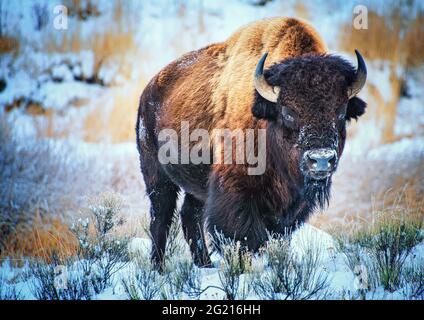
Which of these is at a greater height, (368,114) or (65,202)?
(368,114)

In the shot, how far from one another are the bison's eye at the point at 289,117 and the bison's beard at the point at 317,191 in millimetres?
386

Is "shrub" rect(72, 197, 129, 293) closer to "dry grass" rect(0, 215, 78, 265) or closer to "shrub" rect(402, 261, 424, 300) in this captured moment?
"shrub" rect(402, 261, 424, 300)

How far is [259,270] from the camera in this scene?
4445 millimetres

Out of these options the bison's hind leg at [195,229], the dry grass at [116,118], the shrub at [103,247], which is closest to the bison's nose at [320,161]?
the shrub at [103,247]

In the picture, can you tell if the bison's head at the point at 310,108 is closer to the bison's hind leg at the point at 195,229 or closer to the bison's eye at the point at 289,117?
the bison's eye at the point at 289,117

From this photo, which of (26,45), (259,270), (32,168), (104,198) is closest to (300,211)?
(259,270)

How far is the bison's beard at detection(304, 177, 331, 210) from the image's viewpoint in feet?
15.0

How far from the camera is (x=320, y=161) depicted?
4.18 m

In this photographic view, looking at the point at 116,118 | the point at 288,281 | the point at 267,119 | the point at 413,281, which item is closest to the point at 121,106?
the point at 116,118

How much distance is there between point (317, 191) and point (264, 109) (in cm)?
70

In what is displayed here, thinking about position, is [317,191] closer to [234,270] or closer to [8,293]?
[234,270]

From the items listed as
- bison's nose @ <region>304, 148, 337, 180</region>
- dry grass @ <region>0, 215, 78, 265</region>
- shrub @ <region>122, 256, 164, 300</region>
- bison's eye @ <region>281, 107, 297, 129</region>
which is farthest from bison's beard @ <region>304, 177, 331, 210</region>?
dry grass @ <region>0, 215, 78, 265</region>

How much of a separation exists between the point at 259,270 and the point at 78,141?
8178 millimetres

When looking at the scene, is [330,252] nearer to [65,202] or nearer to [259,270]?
[259,270]
